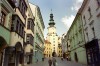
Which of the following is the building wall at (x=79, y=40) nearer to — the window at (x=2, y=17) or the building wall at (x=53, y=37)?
the window at (x=2, y=17)

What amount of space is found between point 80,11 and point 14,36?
17.1m

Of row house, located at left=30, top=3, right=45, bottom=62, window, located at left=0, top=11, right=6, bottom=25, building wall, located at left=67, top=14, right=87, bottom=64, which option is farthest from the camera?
row house, located at left=30, top=3, right=45, bottom=62

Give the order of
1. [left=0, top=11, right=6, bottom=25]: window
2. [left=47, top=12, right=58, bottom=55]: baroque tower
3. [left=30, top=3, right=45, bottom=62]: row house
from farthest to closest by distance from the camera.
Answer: [left=47, top=12, right=58, bottom=55]: baroque tower → [left=30, top=3, right=45, bottom=62]: row house → [left=0, top=11, right=6, bottom=25]: window

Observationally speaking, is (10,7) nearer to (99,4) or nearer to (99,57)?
(99,4)

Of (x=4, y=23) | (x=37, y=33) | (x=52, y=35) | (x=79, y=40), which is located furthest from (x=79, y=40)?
(x=52, y=35)

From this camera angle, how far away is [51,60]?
16391 millimetres

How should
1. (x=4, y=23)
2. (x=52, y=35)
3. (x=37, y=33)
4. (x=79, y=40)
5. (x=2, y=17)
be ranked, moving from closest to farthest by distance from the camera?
(x=2, y=17)
(x=4, y=23)
(x=79, y=40)
(x=37, y=33)
(x=52, y=35)

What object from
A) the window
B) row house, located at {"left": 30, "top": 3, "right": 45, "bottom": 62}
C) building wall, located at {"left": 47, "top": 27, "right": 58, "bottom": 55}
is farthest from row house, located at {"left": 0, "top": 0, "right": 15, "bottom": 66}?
building wall, located at {"left": 47, "top": 27, "right": 58, "bottom": 55}

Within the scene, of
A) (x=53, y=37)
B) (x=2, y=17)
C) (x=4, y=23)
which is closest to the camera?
(x=2, y=17)

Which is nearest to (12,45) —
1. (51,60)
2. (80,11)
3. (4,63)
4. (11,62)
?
(4,63)

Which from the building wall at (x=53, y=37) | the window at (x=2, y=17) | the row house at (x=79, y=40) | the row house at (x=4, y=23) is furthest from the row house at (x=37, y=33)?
the building wall at (x=53, y=37)

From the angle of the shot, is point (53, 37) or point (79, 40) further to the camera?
point (53, 37)

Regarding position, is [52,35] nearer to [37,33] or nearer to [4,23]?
[37,33]

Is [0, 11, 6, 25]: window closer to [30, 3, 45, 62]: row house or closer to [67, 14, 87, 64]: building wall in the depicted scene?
[67, 14, 87, 64]: building wall
